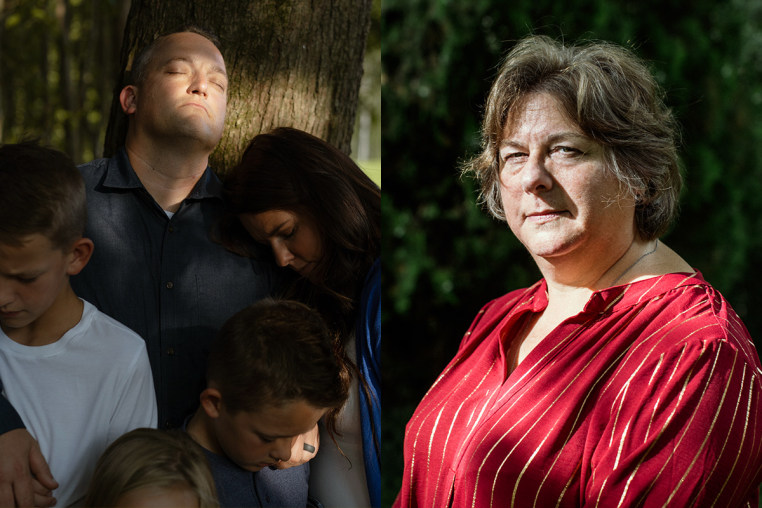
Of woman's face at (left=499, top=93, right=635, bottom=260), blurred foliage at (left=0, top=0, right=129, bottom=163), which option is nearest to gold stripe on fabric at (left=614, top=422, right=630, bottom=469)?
woman's face at (left=499, top=93, right=635, bottom=260)

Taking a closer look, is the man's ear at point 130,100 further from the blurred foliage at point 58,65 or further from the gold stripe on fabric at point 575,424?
the blurred foliage at point 58,65

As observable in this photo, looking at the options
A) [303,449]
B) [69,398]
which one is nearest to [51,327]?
[69,398]

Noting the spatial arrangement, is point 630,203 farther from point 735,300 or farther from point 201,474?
point 735,300

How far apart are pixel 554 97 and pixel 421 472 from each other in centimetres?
91

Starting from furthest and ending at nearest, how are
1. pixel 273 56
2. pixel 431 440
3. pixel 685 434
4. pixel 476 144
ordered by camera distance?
pixel 476 144 → pixel 431 440 → pixel 273 56 → pixel 685 434

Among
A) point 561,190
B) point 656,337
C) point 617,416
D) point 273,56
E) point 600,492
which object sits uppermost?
point 273,56

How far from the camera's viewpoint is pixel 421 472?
1851 mm

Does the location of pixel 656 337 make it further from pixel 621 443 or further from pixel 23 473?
pixel 23 473

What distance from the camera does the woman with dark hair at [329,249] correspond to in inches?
58.8

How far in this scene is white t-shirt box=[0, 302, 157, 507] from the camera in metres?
1.26

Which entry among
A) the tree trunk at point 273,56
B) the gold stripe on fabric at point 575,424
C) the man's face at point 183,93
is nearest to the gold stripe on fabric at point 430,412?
the gold stripe on fabric at point 575,424

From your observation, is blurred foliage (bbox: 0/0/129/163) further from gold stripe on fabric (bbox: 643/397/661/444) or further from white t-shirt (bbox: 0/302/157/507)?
gold stripe on fabric (bbox: 643/397/661/444)

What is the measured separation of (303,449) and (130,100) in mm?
730

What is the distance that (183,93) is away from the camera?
1.42 m
